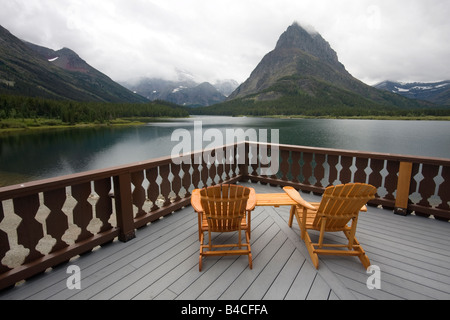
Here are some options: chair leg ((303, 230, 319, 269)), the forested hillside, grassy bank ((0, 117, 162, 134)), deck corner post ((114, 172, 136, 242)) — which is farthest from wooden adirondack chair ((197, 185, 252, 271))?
the forested hillside

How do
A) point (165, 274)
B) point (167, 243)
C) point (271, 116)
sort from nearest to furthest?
point (165, 274) < point (167, 243) < point (271, 116)

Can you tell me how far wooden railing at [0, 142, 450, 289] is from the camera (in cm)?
224

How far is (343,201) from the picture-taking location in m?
2.39

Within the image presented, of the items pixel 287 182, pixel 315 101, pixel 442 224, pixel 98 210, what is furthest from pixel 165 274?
pixel 315 101

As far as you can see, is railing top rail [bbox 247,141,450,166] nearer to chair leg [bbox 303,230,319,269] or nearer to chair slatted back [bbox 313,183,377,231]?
chair slatted back [bbox 313,183,377,231]

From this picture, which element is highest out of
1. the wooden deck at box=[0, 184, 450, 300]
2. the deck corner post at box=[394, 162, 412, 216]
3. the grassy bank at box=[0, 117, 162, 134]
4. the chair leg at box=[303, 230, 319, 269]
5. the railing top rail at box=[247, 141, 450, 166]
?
the grassy bank at box=[0, 117, 162, 134]

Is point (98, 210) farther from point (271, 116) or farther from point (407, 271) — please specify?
point (271, 116)

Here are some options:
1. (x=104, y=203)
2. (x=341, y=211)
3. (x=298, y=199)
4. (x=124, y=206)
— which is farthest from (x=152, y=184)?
(x=341, y=211)

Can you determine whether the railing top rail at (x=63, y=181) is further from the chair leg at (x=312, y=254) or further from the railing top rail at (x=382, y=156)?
the railing top rail at (x=382, y=156)

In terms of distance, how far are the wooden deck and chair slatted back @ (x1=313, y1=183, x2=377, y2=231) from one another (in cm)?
57

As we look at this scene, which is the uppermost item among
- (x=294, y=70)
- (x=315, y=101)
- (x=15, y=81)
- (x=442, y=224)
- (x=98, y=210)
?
Answer: (x=294, y=70)

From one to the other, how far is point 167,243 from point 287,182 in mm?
3240
